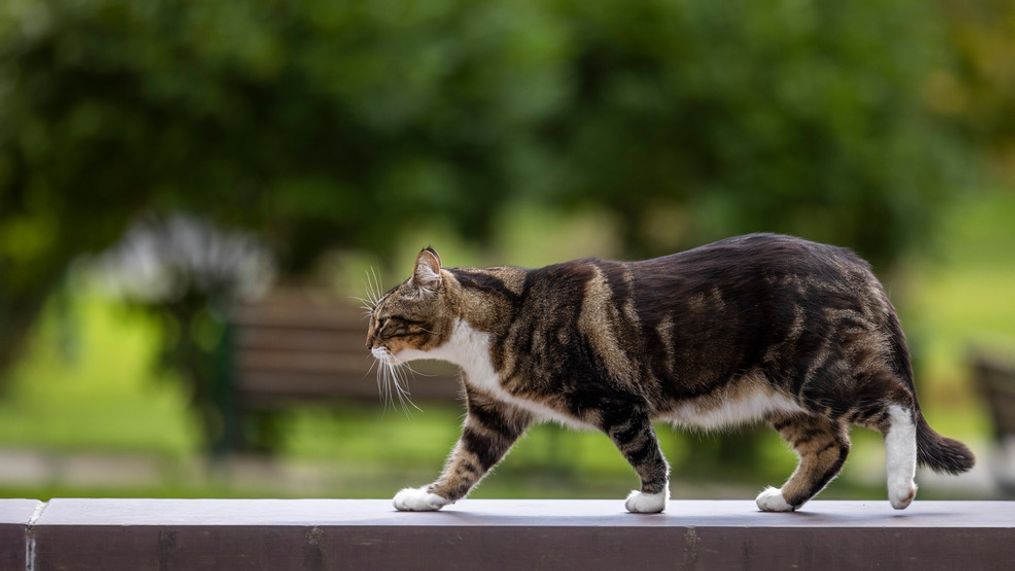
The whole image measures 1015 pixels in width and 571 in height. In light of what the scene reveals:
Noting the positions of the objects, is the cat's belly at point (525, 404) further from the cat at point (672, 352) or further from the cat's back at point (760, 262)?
the cat's back at point (760, 262)

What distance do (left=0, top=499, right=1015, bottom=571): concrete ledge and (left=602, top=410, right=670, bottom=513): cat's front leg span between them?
0.31 ft

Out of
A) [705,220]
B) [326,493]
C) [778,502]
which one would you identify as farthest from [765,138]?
[778,502]

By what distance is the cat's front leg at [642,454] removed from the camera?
173 inches

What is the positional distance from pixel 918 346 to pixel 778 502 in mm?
7200

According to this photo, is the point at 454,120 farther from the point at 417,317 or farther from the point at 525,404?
the point at 525,404

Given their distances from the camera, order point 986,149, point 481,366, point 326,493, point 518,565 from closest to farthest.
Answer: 1. point 518,565
2. point 481,366
3. point 326,493
4. point 986,149

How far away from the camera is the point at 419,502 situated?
184 inches

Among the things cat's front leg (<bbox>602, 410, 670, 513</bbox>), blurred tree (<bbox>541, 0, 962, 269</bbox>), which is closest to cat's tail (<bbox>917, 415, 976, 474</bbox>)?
cat's front leg (<bbox>602, 410, 670, 513</bbox>)

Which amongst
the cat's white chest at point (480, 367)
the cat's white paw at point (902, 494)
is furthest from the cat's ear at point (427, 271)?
the cat's white paw at point (902, 494)

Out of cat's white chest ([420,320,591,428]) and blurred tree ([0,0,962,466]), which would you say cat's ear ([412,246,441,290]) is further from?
blurred tree ([0,0,962,466])

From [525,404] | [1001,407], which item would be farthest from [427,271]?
[1001,407]

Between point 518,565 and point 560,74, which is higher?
point 560,74

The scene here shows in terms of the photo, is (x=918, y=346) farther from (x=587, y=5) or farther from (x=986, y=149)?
(x=986, y=149)

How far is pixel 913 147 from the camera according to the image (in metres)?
11.6
